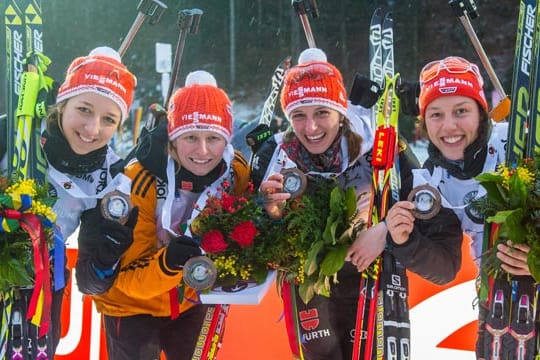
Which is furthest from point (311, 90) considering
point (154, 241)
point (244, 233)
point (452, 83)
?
point (154, 241)

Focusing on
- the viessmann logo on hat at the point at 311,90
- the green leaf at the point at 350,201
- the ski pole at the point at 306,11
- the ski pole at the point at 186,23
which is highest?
the ski pole at the point at 306,11

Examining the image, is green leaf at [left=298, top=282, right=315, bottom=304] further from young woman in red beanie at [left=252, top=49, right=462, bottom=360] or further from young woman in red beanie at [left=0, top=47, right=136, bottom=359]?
young woman in red beanie at [left=0, top=47, right=136, bottom=359]

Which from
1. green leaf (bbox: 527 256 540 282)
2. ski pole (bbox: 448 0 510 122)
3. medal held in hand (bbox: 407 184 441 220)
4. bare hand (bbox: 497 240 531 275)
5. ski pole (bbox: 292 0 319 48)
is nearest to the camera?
green leaf (bbox: 527 256 540 282)

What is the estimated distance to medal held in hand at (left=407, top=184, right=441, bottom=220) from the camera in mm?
2607

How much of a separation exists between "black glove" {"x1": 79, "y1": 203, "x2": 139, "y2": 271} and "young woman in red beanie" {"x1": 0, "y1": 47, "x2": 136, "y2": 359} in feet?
0.40

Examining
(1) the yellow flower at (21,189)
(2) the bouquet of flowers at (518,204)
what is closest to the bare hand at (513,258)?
(2) the bouquet of flowers at (518,204)

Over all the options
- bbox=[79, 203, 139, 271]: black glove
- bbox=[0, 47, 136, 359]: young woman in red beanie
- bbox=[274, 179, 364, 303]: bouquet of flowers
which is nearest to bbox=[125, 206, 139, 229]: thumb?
bbox=[79, 203, 139, 271]: black glove

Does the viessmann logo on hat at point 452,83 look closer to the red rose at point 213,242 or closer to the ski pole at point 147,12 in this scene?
the red rose at point 213,242

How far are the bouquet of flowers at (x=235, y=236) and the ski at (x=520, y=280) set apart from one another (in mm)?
828

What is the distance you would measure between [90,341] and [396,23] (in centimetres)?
222

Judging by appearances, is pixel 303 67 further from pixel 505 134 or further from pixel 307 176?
pixel 505 134

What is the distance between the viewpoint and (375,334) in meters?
2.82

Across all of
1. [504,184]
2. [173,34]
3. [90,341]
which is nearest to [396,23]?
[173,34]

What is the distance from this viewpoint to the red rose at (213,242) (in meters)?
2.72
